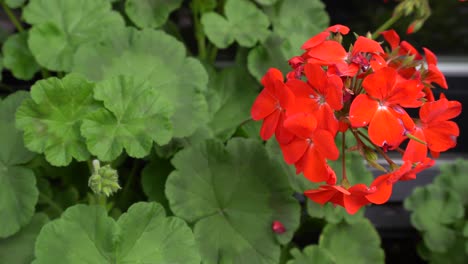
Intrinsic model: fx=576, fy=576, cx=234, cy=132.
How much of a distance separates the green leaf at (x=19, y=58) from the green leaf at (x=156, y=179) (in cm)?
42

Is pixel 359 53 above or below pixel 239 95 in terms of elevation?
above

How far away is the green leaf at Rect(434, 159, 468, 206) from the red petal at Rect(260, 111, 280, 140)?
37.1 inches

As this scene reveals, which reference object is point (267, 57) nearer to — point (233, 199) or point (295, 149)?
point (233, 199)

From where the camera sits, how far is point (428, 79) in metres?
1.23

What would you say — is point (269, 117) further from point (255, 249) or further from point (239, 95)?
point (239, 95)

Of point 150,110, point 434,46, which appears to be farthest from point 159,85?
point 434,46

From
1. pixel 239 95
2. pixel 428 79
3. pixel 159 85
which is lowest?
pixel 239 95

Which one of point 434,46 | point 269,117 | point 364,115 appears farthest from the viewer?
point 434,46

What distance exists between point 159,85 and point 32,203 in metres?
0.40

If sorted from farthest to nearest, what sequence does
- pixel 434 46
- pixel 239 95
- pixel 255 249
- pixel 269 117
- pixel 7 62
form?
pixel 434 46 < pixel 239 95 < pixel 7 62 < pixel 255 249 < pixel 269 117

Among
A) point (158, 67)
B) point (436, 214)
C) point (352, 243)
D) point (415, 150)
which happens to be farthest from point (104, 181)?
point (436, 214)

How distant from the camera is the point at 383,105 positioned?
3.42 feet

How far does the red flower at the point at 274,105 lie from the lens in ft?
3.61

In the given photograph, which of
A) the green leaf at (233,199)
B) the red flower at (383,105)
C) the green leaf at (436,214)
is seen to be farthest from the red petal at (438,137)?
the green leaf at (436,214)
